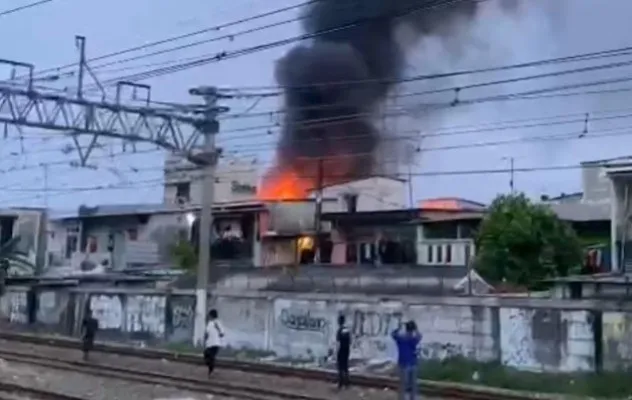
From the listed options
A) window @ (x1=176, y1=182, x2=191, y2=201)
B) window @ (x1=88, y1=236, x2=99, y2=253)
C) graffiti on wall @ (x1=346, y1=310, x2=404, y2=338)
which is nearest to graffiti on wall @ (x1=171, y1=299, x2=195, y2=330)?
graffiti on wall @ (x1=346, y1=310, x2=404, y2=338)

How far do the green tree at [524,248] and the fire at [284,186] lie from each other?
40.6ft

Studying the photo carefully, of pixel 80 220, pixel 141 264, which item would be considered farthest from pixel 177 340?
pixel 80 220

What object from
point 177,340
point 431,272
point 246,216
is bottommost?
point 177,340

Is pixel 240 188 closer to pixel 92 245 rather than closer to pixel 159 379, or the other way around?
pixel 92 245

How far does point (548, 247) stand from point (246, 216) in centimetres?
1942

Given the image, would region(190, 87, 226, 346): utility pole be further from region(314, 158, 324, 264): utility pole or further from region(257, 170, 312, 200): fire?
region(257, 170, 312, 200): fire

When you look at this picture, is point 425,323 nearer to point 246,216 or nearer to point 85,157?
point 85,157

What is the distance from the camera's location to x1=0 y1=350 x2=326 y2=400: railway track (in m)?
21.5

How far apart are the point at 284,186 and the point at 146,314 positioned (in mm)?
18283

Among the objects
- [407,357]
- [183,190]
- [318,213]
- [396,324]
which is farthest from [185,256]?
[407,357]

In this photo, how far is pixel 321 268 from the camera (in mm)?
46906

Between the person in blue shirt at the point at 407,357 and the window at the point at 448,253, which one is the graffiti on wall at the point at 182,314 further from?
the person in blue shirt at the point at 407,357

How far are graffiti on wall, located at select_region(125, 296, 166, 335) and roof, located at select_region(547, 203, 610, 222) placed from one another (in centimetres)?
2232

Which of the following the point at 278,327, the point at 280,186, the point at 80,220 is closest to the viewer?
the point at 278,327
